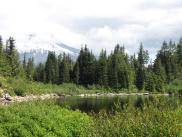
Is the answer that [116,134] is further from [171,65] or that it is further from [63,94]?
[171,65]

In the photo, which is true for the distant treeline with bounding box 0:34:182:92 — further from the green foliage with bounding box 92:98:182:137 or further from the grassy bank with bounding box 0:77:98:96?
the green foliage with bounding box 92:98:182:137

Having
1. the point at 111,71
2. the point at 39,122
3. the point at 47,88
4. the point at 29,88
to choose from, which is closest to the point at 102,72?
the point at 111,71

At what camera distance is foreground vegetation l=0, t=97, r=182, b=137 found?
1298 cm

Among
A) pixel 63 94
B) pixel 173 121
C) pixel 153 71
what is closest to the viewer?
pixel 173 121

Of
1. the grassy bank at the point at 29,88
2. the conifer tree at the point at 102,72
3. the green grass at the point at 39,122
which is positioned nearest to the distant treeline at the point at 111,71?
the conifer tree at the point at 102,72

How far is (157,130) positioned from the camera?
12602 millimetres

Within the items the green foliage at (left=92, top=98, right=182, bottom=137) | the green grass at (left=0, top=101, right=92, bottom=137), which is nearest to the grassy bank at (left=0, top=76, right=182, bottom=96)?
the green grass at (left=0, top=101, right=92, bottom=137)

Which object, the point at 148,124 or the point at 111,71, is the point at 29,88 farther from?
the point at 148,124

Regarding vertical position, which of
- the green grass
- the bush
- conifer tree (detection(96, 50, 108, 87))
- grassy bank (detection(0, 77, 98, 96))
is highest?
conifer tree (detection(96, 50, 108, 87))

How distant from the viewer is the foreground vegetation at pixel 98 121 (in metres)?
13.0

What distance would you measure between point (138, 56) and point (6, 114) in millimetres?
152028

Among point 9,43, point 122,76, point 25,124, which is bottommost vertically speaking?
point 25,124

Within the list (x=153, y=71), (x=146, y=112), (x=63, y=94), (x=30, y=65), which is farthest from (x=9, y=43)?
(x=146, y=112)

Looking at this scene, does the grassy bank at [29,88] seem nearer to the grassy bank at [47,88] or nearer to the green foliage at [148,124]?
the grassy bank at [47,88]
